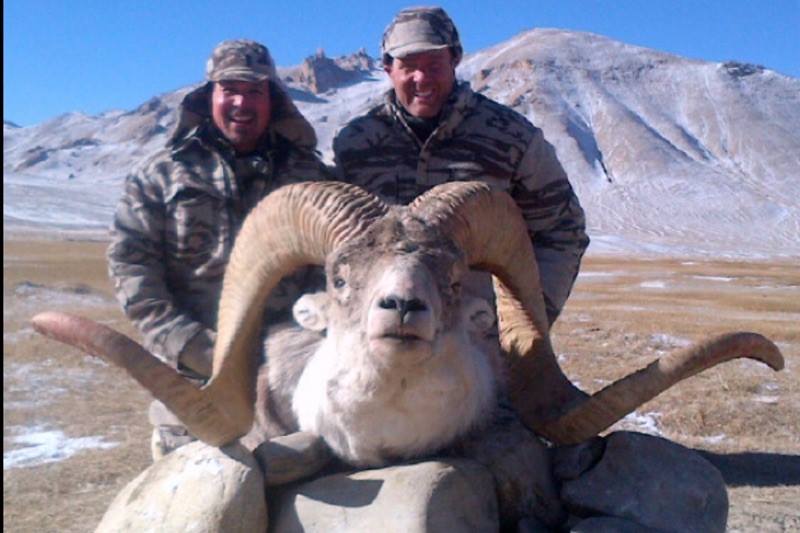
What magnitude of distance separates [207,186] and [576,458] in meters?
3.24

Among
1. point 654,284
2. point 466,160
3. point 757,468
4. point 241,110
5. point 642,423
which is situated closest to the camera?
point 241,110

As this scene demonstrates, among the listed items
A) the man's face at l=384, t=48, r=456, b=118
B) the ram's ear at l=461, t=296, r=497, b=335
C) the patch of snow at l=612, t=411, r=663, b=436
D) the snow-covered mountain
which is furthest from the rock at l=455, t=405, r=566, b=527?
the snow-covered mountain

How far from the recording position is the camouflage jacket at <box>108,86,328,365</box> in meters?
6.64

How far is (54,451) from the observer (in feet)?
39.9

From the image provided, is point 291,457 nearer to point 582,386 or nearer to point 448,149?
point 448,149

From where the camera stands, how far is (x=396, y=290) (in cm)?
423

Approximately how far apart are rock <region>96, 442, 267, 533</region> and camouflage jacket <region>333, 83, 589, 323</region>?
288 cm

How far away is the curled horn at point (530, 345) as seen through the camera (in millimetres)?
5082

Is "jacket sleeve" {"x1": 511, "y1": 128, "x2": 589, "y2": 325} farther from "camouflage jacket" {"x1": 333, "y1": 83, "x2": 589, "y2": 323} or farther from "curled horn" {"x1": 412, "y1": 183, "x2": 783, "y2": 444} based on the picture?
"curled horn" {"x1": 412, "y1": 183, "x2": 783, "y2": 444}

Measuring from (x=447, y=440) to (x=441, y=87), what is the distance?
10.2 ft

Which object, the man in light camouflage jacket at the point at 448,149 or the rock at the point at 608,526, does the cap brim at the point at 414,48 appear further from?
the rock at the point at 608,526

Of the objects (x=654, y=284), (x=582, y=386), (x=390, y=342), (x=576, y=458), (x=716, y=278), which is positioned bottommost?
(x=716, y=278)

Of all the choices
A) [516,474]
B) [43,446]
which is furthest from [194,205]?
[43,446]

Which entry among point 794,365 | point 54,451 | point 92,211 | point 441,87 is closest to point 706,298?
point 794,365
